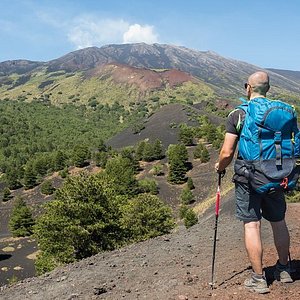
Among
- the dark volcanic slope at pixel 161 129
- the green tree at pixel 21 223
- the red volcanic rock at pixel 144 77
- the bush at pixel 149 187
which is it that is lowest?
the green tree at pixel 21 223

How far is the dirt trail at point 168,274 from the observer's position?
5.64m

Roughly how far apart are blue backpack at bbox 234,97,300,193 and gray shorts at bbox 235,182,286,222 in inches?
6.3

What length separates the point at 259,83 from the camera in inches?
191

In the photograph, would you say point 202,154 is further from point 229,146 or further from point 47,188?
point 229,146

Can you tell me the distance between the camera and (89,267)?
30.1 ft

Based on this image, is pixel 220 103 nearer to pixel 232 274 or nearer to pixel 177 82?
pixel 177 82

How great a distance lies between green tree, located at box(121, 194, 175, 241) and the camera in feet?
77.9

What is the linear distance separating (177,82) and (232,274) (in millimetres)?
178581

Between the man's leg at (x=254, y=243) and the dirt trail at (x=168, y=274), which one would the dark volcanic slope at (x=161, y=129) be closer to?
the dirt trail at (x=168, y=274)

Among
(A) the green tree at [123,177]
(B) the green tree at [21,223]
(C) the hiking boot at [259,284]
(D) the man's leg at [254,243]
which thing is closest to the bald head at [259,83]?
(D) the man's leg at [254,243]

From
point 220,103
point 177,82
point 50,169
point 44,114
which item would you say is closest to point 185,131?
point 50,169

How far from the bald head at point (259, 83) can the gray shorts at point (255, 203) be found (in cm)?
112

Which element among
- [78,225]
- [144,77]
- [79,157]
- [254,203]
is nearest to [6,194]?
[79,157]

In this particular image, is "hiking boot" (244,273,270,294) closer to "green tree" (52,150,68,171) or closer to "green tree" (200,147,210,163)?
"green tree" (200,147,210,163)
